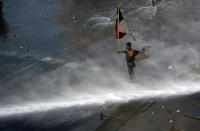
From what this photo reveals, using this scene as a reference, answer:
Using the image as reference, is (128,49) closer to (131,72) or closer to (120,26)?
(120,26)

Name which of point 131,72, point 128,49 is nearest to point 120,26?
point 128,49

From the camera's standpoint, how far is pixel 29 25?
13547mm

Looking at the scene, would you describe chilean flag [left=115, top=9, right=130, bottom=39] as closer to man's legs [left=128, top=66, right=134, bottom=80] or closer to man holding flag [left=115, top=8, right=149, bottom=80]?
man holding flag [left=115, top=8, right=149, bottom=80]

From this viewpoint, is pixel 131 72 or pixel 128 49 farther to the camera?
pixel 131 72

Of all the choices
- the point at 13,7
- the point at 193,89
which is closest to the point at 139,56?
the point at 193,89

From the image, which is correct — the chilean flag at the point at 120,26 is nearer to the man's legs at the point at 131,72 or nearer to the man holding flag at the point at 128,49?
the man holding flag at the point at 128,49

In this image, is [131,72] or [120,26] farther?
[131,72]

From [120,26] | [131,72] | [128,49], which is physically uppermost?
[120,26]

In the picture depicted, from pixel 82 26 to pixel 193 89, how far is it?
278 inches

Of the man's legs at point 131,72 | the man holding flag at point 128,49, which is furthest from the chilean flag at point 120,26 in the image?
the man's legs at point 131,72

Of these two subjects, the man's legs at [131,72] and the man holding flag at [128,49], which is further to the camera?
the man's legs at [131,72]

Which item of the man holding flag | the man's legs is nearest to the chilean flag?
the man holding flag

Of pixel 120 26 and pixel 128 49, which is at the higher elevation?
pixel 120 26

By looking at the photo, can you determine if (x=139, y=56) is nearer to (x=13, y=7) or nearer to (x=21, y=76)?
(x=21, y=76)
